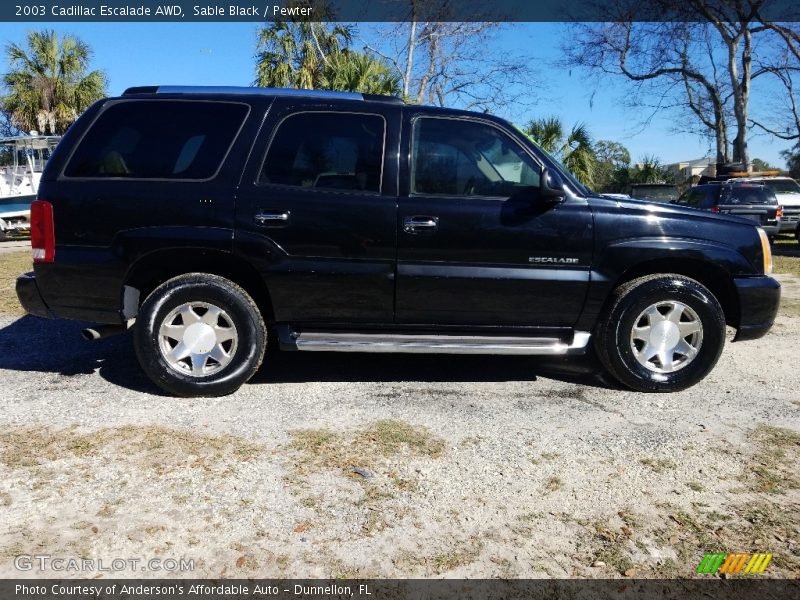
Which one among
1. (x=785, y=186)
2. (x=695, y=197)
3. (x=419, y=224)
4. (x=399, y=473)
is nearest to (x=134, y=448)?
(x=399, y=473)

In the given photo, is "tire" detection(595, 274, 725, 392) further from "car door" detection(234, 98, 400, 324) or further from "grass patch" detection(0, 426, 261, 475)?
"grass patch" detection(0, 426, 261, 475)

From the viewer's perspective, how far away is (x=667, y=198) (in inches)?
631

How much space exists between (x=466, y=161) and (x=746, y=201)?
1257cm

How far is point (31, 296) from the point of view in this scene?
13.4 feet

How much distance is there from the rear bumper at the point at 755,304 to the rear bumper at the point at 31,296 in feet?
15.8

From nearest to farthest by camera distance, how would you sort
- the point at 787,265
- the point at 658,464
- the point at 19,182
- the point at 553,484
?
the point at 553,484 → the point at 658,464 → the point at 787,265 → the point at 19,182

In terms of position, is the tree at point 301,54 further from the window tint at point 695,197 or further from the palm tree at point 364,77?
the window tint at point 695,197

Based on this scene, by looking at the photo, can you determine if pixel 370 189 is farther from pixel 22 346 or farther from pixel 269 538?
pixel 22 346

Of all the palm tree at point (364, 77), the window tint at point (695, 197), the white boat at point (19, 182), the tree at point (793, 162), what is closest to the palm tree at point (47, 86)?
the white boat at point (19, 182)

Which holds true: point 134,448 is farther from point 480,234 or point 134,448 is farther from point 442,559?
point 480,234

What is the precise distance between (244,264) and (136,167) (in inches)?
38.0

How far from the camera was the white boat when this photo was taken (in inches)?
677

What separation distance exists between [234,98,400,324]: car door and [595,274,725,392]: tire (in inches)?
63.2

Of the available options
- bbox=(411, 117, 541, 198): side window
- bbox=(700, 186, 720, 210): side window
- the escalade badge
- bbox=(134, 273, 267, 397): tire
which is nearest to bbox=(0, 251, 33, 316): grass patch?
bbox=(134, 273, 267, 397): tire
